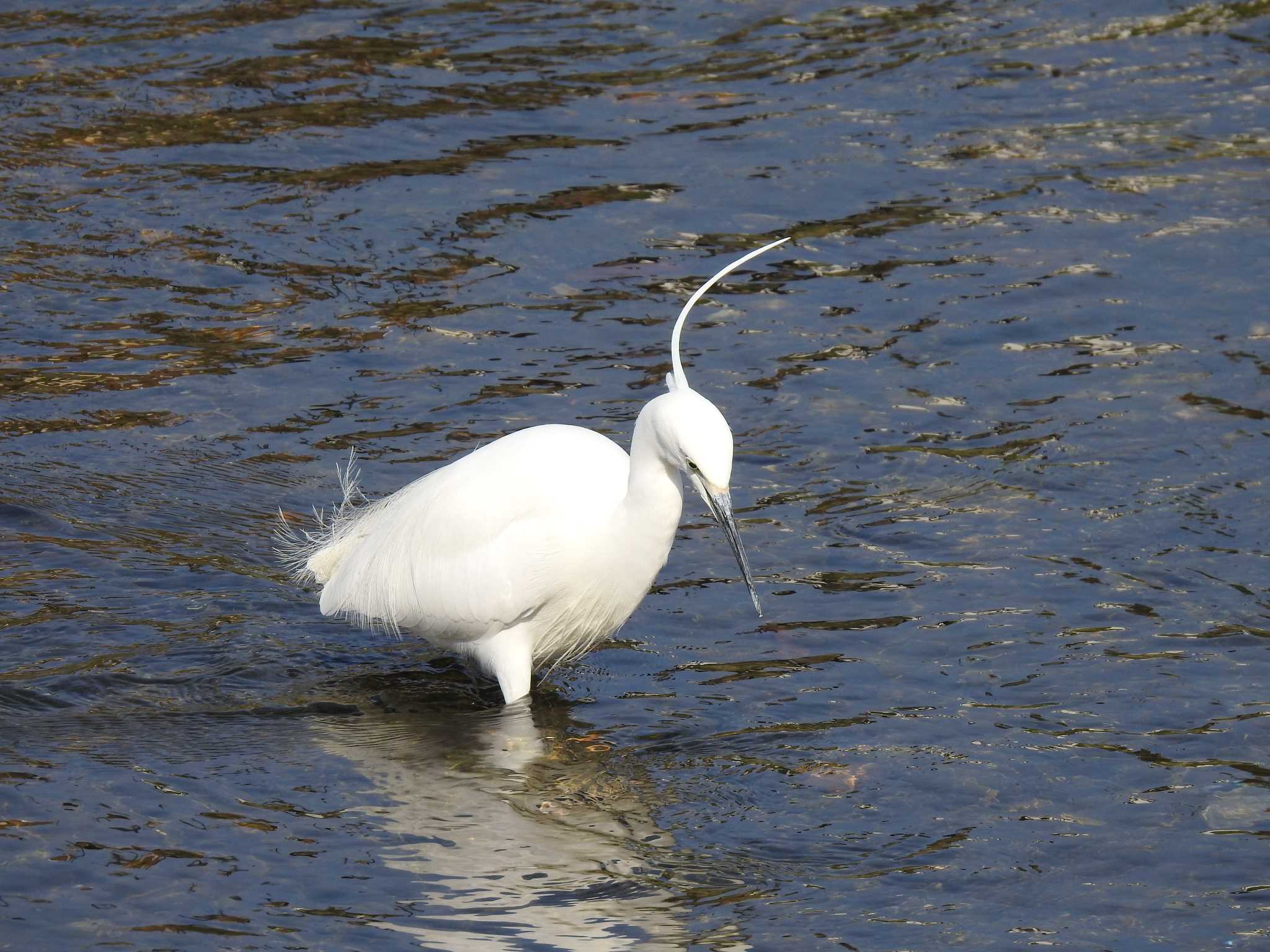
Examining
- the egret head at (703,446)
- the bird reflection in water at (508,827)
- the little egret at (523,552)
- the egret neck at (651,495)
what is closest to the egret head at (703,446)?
the egret head at (703,446)

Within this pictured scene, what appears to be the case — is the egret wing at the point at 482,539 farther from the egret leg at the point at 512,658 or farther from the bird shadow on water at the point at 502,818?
the bird shadow on water at the point at 502,818

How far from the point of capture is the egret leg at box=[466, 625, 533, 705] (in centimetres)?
595

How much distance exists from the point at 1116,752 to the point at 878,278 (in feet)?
14.4

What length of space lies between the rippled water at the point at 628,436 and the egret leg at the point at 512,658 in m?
0.13

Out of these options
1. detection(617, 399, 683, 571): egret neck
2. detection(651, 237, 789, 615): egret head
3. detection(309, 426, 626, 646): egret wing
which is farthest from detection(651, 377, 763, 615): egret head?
detection(309, 426, 626, 646): egret wing

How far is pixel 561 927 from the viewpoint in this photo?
4.52 m

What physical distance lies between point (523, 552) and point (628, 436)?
209 cm

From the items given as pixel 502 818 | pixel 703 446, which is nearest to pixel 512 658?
pixel 502 818

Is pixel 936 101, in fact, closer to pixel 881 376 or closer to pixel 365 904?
pixel 881 376

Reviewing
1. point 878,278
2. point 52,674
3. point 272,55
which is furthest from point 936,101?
point 52,674

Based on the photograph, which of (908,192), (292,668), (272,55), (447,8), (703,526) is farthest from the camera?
(447,8)

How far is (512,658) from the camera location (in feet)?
19.6

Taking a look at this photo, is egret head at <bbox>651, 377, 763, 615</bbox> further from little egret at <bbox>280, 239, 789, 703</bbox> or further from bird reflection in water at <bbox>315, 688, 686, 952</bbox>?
bird reflection in water at <bbox>315, 688, 686, 952</bbox>

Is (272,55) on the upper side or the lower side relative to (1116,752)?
upper
